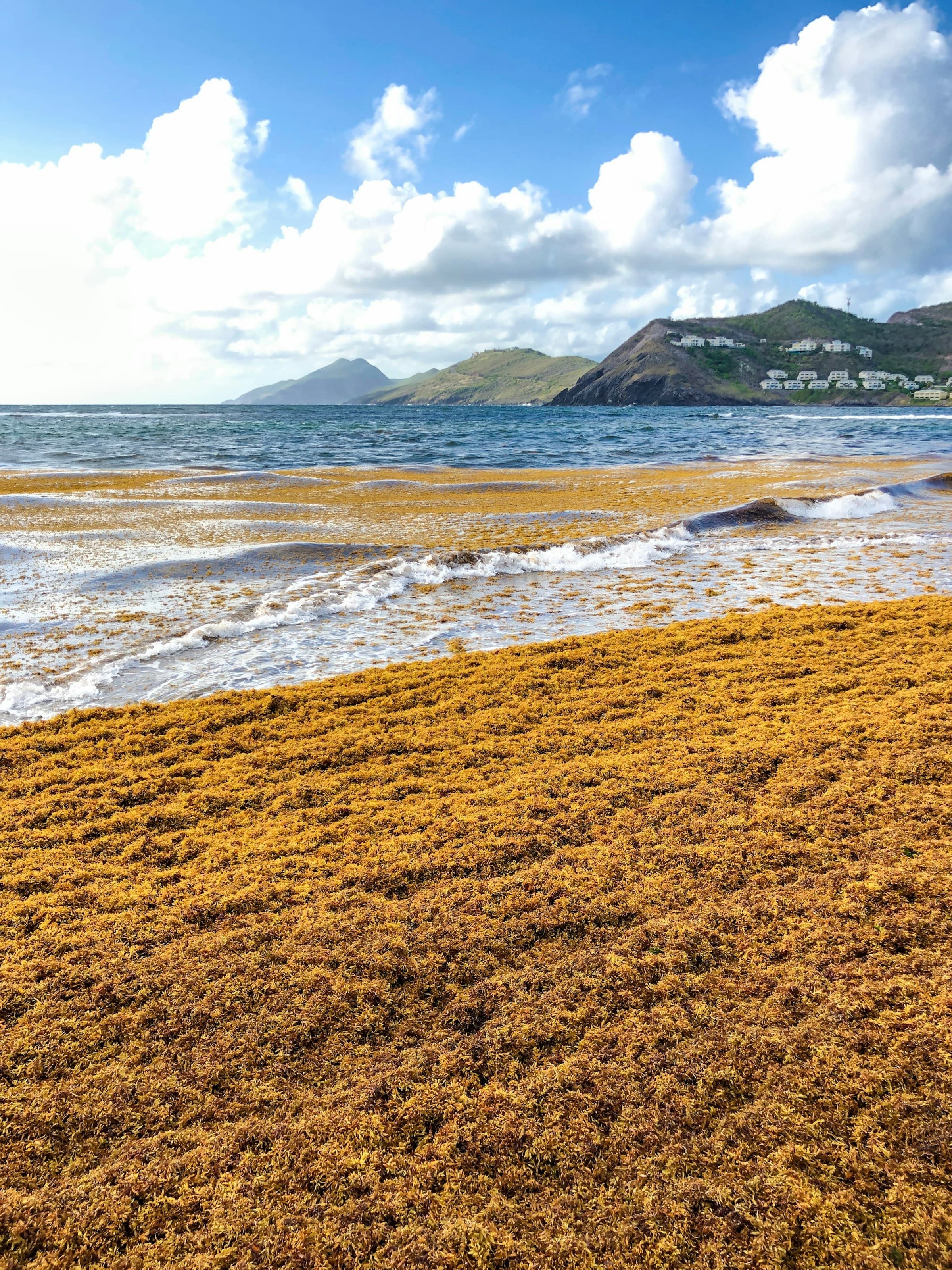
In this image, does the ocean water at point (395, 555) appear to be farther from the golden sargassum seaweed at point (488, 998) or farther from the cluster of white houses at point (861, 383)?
the cluster of white houses at point (861, 383)

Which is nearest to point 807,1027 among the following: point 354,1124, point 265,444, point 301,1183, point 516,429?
point 354,1124

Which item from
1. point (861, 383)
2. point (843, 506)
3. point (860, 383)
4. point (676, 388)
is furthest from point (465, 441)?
point (860, 383)

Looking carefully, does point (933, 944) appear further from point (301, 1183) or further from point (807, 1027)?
point (301, 1183)

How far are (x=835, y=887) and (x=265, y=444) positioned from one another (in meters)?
54.7

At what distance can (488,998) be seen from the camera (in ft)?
11.6

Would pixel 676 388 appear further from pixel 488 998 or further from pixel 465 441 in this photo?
pixel 488 998

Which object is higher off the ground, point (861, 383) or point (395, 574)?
point (861, 383)

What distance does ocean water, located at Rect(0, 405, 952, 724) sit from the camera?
978 centimetres

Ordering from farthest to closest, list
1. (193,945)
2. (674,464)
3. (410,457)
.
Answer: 1. (410,457)
2. (674,464)
3. (193,945)

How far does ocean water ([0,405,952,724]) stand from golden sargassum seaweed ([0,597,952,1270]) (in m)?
3.27

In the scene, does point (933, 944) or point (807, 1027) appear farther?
point (933, 944)

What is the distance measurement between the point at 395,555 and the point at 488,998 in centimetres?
1275

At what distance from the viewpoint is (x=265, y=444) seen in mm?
52438

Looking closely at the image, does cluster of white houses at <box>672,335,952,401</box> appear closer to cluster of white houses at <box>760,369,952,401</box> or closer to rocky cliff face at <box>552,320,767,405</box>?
cluster of white houses at <box>760,369,952,401</box>
